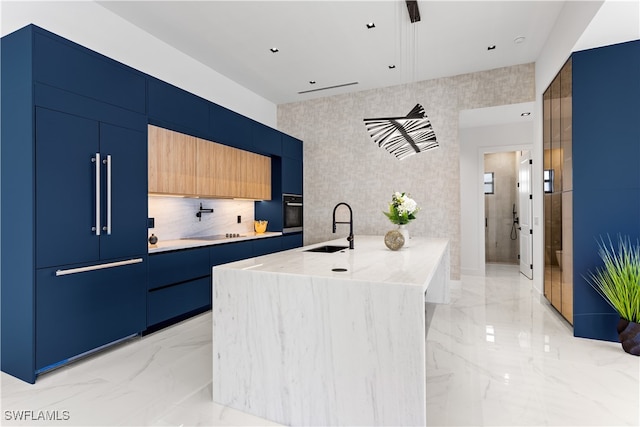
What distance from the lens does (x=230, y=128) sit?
423cm

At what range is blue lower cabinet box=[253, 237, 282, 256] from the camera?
4.58 meters

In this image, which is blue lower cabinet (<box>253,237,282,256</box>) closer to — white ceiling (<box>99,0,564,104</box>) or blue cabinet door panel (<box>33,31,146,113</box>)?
blue cabinet door panel (<box>33,31,146,113</box>)

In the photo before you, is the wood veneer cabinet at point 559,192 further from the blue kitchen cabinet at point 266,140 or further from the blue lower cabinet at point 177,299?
the blue lower cabinet at point 177,299

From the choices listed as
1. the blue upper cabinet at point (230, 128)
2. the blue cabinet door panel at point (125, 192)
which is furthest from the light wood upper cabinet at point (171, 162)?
the blue upper cabinet at point (230, 128)

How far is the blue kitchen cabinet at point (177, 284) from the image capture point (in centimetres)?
313

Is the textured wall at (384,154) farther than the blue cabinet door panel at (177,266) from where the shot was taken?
Yes

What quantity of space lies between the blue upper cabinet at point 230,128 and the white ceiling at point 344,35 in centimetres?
74

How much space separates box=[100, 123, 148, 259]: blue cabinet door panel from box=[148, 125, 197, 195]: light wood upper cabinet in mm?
233

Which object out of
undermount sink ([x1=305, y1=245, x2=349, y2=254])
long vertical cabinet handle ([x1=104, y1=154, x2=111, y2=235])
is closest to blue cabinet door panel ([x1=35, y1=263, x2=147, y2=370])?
long vertical cabinet handle ([x1=104, y1=154, x2=111, y2=235])

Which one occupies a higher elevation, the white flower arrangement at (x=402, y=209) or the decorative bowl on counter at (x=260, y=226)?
the white flower arrangement at (x=402, y=209)

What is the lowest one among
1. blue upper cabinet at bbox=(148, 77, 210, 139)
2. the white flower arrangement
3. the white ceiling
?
the white flower arrangement

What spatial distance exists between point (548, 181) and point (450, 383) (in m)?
2.73

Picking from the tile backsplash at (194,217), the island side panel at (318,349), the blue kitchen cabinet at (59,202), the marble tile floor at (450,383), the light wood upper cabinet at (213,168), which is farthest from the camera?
the tile backsplash at (194,217)

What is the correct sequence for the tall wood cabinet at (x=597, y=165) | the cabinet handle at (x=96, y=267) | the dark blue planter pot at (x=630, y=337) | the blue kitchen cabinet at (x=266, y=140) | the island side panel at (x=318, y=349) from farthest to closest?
the blue kitchen cabinet at (x=266, y=140), the tall wood cabinet at (x=597, y=165), the dark blue planter pot at (x=630, y=337), the cabinet handle at (x=96, y=267), the island side panel at (x=318, y=349)
